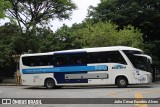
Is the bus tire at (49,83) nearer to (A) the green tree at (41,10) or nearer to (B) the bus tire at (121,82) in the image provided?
(B) the bus tire at (121,82)

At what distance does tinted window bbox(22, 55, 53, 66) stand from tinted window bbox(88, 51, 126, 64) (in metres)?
3.78

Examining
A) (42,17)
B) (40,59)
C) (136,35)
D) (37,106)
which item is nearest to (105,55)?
(40,59)

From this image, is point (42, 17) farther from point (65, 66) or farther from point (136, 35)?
point (65, 66)

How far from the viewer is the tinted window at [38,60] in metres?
32.2

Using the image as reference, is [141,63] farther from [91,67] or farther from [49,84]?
[49,84]

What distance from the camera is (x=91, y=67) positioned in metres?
30.2

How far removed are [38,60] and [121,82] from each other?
24.8ft

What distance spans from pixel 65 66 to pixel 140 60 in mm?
6038

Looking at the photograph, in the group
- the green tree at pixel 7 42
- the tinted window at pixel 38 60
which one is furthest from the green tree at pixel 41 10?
the tinted window at pixel 38 60

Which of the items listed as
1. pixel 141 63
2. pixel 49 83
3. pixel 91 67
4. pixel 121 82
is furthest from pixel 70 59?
pixel 141 63

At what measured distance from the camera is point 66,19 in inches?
2095

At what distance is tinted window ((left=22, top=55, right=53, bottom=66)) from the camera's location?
32188 millimetres

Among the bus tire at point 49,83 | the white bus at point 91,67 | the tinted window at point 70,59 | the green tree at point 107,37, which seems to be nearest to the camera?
the white bus at point 91,67

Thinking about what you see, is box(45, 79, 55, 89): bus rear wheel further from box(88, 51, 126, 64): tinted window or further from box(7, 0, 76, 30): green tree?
box(7, 0, 76, 30): green tree
